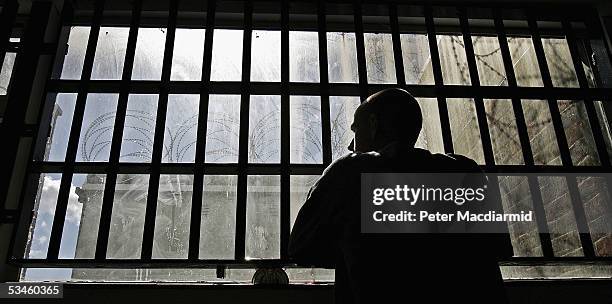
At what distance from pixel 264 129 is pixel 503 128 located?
1.06m

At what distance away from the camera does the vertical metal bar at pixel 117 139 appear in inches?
65.5

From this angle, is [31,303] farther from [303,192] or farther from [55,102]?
[303,192]

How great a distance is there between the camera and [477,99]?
2.00m

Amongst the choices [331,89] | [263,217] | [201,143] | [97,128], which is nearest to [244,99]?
[201,143]

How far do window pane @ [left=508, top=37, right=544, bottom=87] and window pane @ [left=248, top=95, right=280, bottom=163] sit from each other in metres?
1.15

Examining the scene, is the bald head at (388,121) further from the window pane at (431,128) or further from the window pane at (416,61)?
the window pane at (416,61)

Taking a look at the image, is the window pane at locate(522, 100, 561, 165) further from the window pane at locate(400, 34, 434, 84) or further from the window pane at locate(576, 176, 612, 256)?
the window pane at locate(400, 34, 434, 84)

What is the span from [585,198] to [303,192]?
115cm

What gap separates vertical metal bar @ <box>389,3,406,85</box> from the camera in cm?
199

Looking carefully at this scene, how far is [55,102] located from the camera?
1.93 metres

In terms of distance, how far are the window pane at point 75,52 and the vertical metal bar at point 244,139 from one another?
72cm

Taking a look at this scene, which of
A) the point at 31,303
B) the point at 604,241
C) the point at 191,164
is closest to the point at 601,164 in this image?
the point at 604,241

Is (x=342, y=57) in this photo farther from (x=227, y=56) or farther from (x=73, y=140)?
(x=73, y=140)

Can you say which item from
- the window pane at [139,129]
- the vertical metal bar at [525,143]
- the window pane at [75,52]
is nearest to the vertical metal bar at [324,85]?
the window pane at [139,129]
